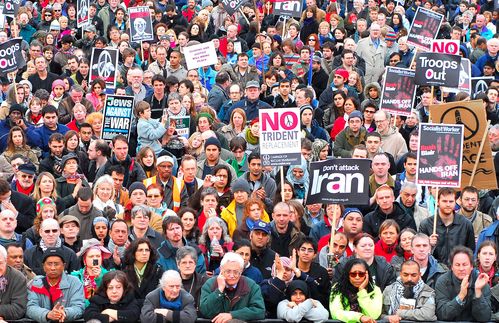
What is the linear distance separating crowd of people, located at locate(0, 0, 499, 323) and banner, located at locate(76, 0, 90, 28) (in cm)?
31

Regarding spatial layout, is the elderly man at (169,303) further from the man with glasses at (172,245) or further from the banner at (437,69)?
the banner at (437,69)

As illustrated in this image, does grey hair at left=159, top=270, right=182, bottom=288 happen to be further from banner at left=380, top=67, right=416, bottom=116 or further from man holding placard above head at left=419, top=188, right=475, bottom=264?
banner at left=380, top=67, right=416, bottom=116

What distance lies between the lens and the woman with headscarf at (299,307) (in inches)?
585

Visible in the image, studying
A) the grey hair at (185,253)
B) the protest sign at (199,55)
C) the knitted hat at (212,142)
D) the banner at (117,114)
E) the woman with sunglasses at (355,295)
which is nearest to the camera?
the woman with sunglasses at (355,295)

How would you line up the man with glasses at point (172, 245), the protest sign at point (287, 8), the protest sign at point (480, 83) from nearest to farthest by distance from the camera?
the man with glasses at point (172, 245), the protest sign at point (480, 83), the protest sign at point (287, 8)

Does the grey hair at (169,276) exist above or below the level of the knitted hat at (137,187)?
below

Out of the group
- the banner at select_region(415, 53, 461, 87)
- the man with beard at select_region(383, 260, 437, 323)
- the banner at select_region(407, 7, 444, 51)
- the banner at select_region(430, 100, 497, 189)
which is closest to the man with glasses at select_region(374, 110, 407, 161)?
the banner at select_region(415, 53, 461, 87)

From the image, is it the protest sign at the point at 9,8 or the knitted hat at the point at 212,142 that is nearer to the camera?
the knitted hat at the point at 212,142

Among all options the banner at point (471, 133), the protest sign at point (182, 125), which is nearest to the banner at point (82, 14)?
the protest sign at point (182, 125)

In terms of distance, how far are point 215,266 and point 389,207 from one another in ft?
7.83

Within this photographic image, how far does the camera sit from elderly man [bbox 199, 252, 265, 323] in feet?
48.9

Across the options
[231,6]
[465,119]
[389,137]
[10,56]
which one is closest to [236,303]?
[465,119]

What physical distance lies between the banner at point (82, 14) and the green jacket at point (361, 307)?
15.4 meters

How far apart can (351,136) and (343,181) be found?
193 inches
